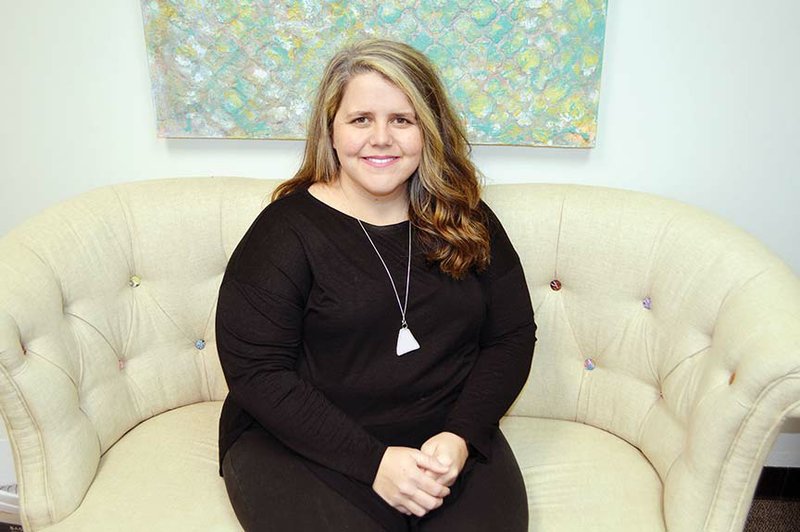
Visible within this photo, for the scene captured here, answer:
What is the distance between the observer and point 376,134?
1257mm

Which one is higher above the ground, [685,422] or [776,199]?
[776,199]

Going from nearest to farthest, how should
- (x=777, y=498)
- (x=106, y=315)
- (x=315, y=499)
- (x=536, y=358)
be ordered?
(x=315, y=499) → (x=106, y=315) → (x=536, y=358) → (x=777, y=498)

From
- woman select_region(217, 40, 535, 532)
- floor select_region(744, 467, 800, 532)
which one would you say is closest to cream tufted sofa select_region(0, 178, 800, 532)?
woman select_region(217, 40, 535, 532)

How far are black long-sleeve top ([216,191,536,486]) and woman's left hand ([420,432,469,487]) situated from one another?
0.03 m

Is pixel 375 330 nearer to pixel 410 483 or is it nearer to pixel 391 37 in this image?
pixel 410 483

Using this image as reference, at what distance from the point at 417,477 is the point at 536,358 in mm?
553

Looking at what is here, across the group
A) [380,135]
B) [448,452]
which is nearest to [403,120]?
[380,135]

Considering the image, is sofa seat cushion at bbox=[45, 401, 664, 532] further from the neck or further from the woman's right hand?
the neck

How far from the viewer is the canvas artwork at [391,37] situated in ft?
5.32

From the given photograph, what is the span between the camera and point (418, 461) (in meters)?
1.21

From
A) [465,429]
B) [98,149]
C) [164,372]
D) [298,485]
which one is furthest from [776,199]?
[98,149]

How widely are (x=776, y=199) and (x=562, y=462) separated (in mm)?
903

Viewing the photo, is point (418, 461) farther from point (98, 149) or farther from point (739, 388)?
point (98, 149)

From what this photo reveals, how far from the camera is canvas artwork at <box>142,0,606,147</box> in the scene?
162 cm
